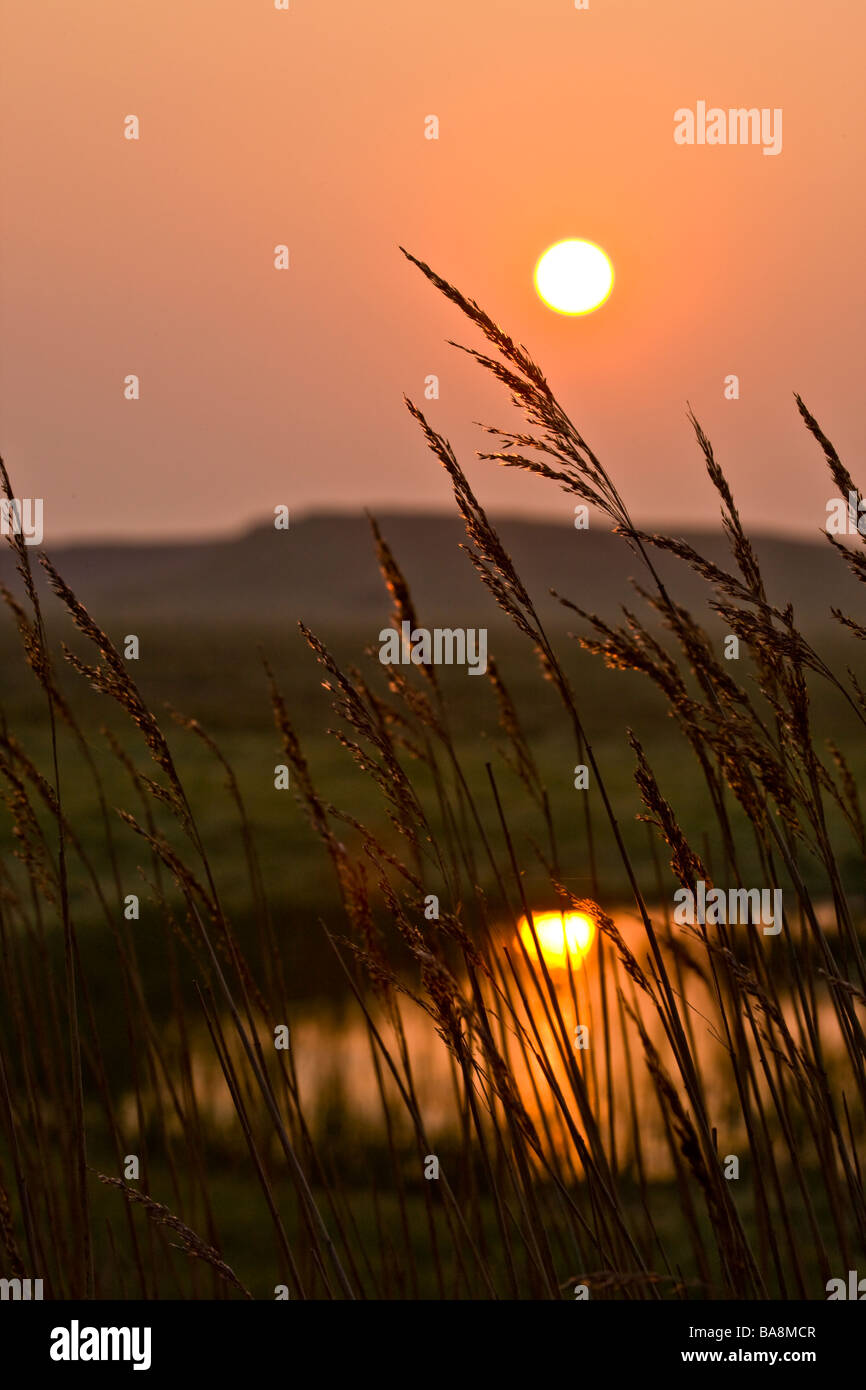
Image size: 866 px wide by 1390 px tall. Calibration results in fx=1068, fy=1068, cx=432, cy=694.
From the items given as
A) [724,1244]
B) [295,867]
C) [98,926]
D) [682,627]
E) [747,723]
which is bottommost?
[724,1244]

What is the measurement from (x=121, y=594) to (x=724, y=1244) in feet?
288

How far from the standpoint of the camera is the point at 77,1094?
1354mm

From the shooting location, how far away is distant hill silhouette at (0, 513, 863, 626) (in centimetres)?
7319

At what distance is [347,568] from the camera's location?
87750mm

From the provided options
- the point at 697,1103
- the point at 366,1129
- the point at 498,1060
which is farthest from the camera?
the point at 366,1129

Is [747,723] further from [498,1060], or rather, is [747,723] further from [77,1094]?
[77,1094]

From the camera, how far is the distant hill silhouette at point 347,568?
240 feet

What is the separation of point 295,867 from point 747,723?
7300 mm

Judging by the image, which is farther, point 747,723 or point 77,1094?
point 77,1094
